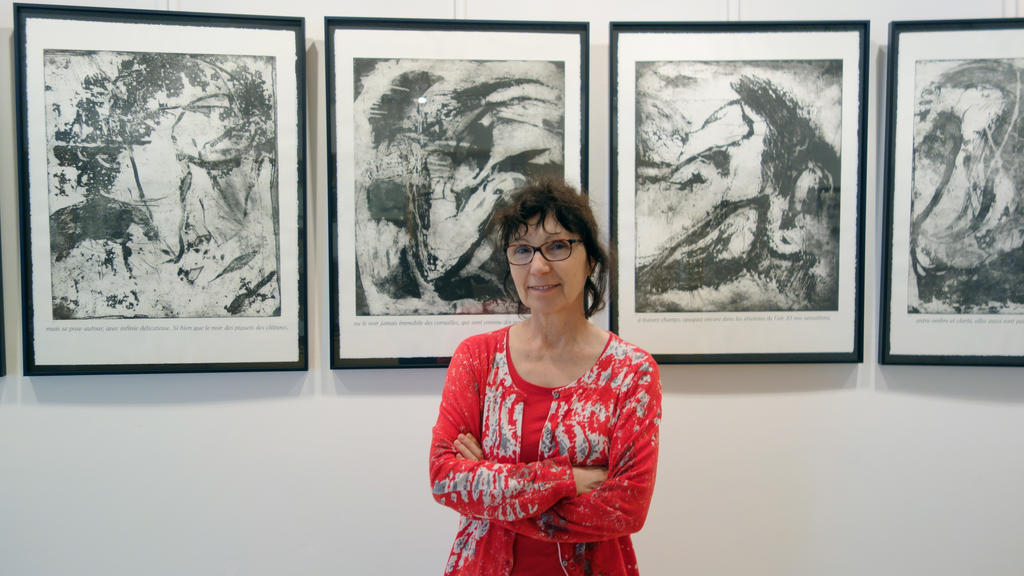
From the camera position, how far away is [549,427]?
1306 mm

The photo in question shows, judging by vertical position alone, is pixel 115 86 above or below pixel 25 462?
above

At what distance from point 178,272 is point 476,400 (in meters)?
1.13

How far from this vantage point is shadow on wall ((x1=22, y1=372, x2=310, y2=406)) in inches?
72.7

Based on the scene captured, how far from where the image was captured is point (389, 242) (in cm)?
182

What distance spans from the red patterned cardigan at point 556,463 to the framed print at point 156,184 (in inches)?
33.7

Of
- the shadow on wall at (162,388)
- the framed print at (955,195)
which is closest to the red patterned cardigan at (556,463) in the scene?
the shadow on wall at (162,388)

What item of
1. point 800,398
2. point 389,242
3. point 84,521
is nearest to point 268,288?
point 389,242

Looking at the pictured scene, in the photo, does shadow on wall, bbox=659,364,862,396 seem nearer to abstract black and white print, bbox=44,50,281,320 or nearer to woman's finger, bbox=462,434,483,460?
woman's finger, bbox=462,434,483,460

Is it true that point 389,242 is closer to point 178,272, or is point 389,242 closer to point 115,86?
point 178,272

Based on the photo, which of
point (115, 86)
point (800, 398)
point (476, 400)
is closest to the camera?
point (476, 400)

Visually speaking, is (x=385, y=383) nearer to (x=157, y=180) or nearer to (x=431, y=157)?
(x=431, y=157)

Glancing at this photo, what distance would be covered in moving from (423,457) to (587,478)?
31.1 inches

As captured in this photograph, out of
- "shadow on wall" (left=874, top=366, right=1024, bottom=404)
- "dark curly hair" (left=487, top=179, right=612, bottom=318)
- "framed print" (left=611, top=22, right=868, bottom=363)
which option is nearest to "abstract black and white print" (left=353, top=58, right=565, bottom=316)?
"framed print" (left=611, top=22, right=868, bottom=363)

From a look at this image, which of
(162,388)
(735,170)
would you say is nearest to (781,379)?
(735,170)
